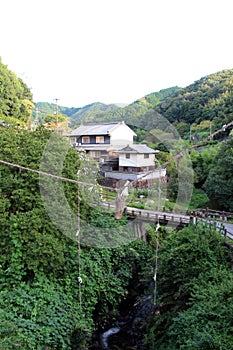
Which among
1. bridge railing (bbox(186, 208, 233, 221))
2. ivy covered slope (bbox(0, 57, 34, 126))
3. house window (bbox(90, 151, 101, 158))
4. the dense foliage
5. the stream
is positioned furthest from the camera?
ivy covered slope (bbox(0, 57, 34, 126))

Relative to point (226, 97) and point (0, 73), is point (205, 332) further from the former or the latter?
point (226, 97)

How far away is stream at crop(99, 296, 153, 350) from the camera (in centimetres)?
717

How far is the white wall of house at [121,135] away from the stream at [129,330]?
4.58 metres

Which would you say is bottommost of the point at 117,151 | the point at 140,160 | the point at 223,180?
A: the point at 223,180

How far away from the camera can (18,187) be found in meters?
6.49

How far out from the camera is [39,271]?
615cm

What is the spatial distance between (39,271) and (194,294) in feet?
9.50

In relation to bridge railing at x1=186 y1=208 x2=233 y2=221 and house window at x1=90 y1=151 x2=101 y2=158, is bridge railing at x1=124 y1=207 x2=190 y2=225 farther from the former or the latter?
house window at x1=90 y1=151 x2=101 y2=158

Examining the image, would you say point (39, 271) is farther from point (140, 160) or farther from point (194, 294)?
point (140, 160)

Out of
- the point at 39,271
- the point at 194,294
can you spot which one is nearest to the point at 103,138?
the point at 39,271

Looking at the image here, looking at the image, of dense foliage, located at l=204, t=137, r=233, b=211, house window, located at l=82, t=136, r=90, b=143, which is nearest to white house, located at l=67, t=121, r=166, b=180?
house window, located at l=82, t=136, r=90, b=143

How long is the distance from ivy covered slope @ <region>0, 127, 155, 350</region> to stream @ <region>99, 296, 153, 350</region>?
0.40 metres

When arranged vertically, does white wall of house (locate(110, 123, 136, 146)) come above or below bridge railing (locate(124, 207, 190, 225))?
above

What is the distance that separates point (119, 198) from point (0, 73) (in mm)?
14354
